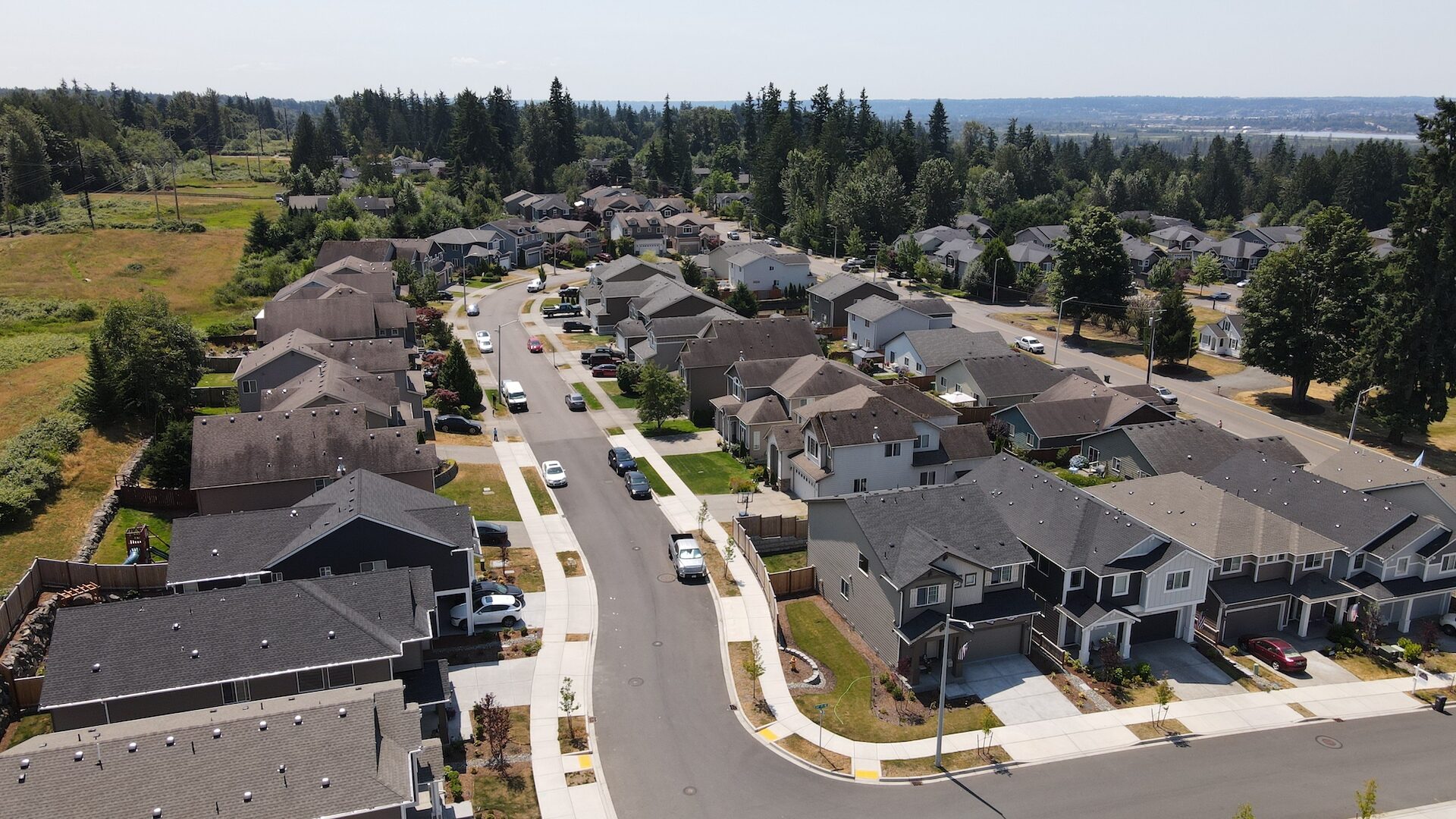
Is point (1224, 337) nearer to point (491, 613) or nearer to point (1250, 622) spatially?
point (1250, 622)

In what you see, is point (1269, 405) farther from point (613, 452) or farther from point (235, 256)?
point (235, 256)

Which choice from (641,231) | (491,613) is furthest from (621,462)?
(641,231)

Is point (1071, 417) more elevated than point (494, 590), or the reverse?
point (1071, 417)

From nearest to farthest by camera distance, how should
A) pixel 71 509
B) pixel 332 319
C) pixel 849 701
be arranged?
1. pixel 849 701
2. pixel 71 509
3. pixel 332 319

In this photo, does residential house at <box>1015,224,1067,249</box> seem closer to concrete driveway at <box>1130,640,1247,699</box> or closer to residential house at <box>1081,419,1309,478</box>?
residential house at <box>1081,419,1309,478</box>

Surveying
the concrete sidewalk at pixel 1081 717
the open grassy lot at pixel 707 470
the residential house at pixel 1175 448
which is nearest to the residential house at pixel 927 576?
the concrete sidewalk at pixel 1081 717

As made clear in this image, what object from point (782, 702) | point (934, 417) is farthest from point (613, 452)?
point (782, 702)
